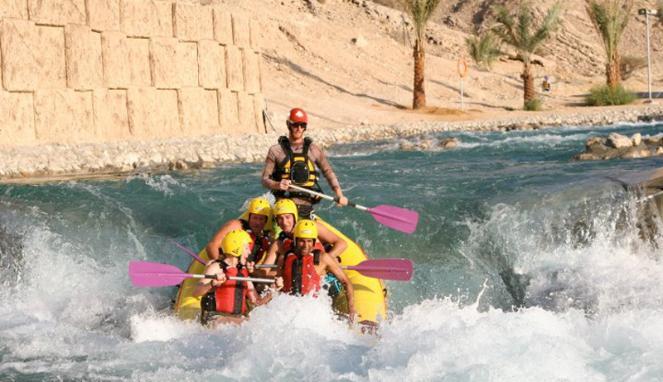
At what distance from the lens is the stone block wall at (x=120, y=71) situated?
704 inches

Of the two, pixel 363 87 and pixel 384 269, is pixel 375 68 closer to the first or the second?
pixel 363 87

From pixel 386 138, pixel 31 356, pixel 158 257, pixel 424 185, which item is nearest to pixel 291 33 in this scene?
pixel 386 138

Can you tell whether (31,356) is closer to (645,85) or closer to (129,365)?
(129,365)

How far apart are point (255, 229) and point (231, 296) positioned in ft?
2.91

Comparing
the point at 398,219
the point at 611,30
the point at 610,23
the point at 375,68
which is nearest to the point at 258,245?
the point at 398,219

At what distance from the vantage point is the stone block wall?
58.7ft

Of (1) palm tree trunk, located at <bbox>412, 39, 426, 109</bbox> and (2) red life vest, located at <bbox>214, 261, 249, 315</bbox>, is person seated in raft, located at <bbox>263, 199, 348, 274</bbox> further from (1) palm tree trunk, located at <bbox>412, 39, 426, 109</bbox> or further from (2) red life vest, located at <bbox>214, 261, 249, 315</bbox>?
(1) palm tree trunk, located at <bbox>412, 39, 426, 109</bbox>

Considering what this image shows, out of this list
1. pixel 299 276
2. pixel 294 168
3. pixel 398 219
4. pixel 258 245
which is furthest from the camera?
pixel 398 219

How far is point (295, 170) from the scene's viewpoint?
873 centimetres

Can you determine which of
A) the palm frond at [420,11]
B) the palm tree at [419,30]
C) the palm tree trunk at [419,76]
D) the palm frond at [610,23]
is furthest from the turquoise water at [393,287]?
the palm frond at [610,23]

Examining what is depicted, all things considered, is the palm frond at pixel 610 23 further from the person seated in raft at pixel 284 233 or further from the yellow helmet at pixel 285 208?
the yellow helmet at pixel 285 208

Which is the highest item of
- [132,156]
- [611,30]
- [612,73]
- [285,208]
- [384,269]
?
Result: [611,30]

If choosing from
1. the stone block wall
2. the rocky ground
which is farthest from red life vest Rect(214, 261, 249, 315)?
the stone block wall

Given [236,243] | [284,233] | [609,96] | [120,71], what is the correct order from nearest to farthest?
[236,243] < [284,233] < [120,71] < [609,96]
